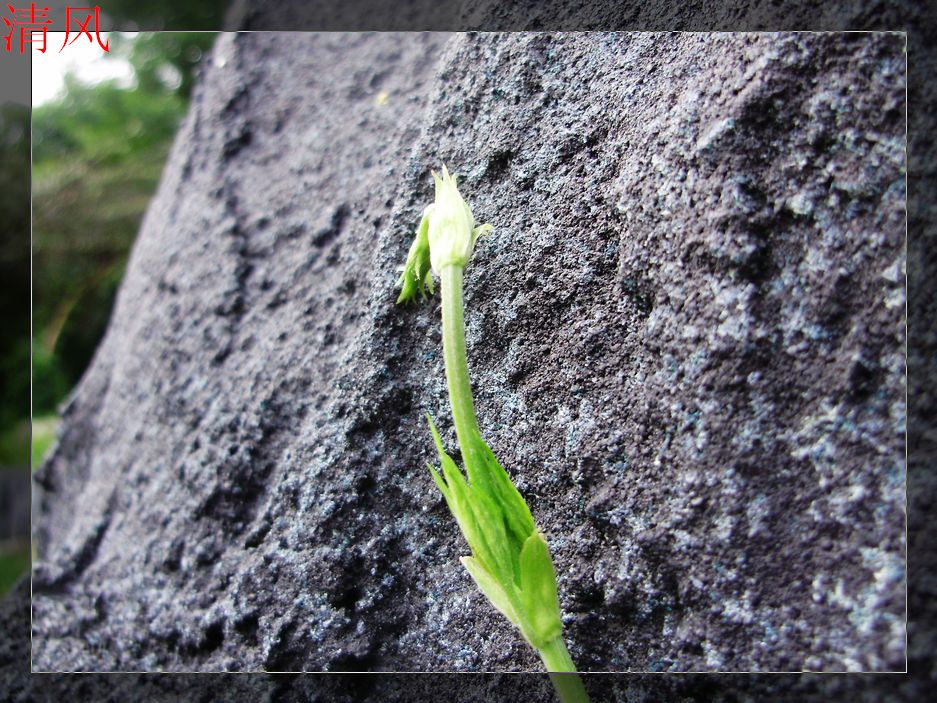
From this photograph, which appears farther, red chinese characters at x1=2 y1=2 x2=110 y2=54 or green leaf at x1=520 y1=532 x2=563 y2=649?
red chinese characters at x1=2 y1=2 x2=110 y2=54

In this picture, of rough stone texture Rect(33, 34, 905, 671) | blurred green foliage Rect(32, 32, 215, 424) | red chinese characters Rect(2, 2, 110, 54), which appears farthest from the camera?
blurred green foliage Rect(32, 32, 215, 424)

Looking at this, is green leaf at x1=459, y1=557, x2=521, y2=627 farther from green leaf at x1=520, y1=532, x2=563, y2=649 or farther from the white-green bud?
the white-green bud

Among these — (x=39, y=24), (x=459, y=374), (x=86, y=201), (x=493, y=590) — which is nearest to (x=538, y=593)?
(x=493, y=590)

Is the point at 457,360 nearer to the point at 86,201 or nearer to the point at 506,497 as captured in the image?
the point at 506,497

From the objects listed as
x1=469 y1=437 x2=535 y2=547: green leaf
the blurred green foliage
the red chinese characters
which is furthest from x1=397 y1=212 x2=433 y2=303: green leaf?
the blurred green foliage

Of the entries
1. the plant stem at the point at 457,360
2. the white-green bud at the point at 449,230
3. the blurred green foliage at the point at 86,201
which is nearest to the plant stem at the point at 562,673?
the plant stem at the point at 457,360

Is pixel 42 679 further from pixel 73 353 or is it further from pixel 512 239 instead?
pixel 73 353

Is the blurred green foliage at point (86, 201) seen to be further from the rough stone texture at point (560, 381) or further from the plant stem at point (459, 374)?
the plant stem at point (459, 374)
